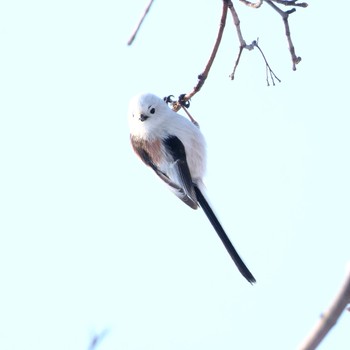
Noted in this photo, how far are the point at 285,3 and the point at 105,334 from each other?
162 centimetres

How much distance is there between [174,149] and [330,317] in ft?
10.6

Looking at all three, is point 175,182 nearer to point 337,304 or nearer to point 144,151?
point 144,151

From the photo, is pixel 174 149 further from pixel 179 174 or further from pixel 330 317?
pixel 330 317

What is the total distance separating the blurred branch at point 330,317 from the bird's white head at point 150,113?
10.6 feet

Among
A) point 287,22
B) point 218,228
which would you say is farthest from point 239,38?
point 218,228

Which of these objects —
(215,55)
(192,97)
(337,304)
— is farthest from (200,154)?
(337,304)

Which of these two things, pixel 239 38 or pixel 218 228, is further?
pixel 218 228

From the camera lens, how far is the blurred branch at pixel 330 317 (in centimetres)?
93

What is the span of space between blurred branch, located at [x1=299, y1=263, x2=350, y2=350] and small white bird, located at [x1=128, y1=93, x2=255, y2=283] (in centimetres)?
314

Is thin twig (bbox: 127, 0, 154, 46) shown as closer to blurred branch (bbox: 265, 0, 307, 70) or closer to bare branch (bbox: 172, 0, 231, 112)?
blurred branch (bbox: 265, 0, 307, 70)

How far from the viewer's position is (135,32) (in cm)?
178

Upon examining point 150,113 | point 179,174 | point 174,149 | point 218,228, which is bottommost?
point 218,228

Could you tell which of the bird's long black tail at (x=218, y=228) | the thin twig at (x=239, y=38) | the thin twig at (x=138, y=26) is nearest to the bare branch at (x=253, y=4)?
the thin twig at (x=239, y=38)

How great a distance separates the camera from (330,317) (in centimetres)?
95
